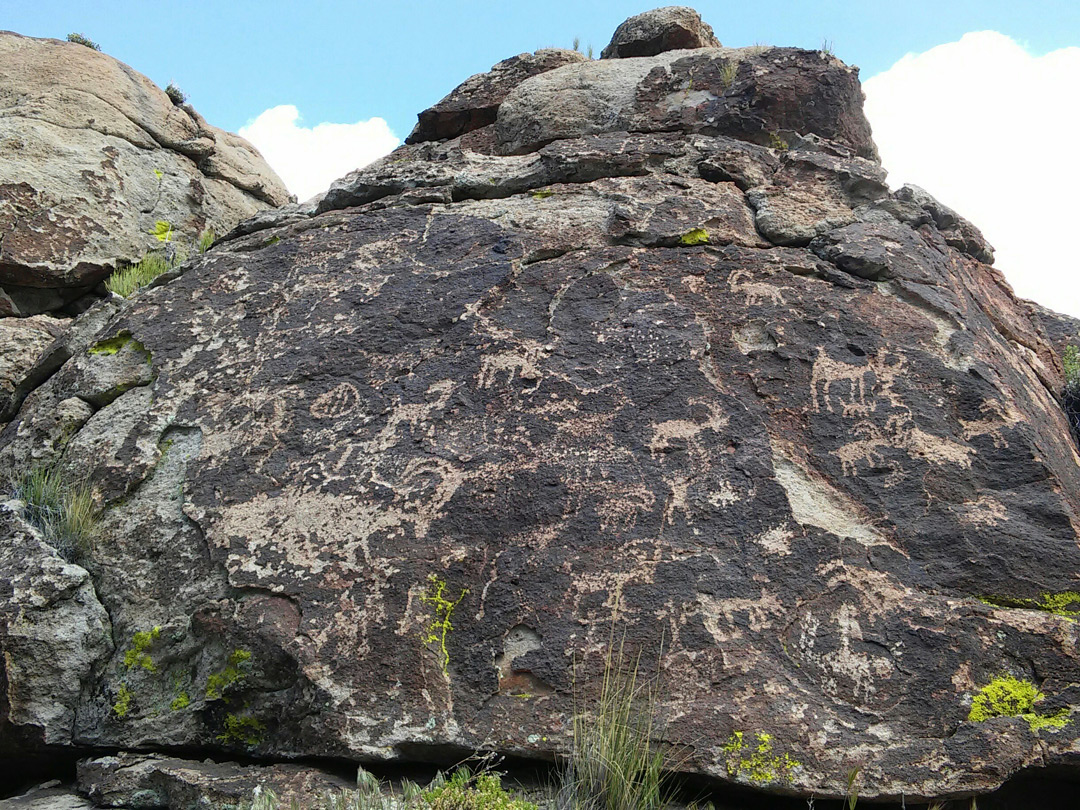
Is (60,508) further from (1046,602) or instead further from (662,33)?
(662,33)

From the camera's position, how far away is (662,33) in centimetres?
551

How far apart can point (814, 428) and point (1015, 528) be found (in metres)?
0.70

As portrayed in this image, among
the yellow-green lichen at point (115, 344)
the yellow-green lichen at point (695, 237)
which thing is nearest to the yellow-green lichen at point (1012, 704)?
the yellow-green lichen at point (695, 237)

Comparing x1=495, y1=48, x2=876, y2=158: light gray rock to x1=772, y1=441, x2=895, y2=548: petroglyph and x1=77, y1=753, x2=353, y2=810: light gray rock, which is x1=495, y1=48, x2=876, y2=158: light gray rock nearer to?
x1=772, y1=441, x2=895, y2=548: petroglyph

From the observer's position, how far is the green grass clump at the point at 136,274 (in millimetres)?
5402

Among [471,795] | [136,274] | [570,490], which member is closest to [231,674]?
[471,795]

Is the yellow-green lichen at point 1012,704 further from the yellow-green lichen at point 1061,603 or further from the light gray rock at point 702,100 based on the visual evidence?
the light gray rock at point 702,100

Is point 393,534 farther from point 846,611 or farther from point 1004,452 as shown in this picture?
point 1004,452

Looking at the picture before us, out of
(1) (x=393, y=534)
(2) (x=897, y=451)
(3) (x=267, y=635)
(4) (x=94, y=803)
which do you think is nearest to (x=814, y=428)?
(2) (x=897, y=451)

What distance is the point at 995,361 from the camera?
359 cm

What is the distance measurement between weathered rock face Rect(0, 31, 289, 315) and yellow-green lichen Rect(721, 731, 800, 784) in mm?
4827

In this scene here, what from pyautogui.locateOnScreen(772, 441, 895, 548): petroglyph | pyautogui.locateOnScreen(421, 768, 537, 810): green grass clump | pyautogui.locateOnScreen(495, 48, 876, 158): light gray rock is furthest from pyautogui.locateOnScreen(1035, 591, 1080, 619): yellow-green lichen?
pyautogui.locateOnScreen(495, 48, 876, 158): light gray rock

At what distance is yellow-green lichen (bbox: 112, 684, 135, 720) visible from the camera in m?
3.17

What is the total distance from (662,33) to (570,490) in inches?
134
